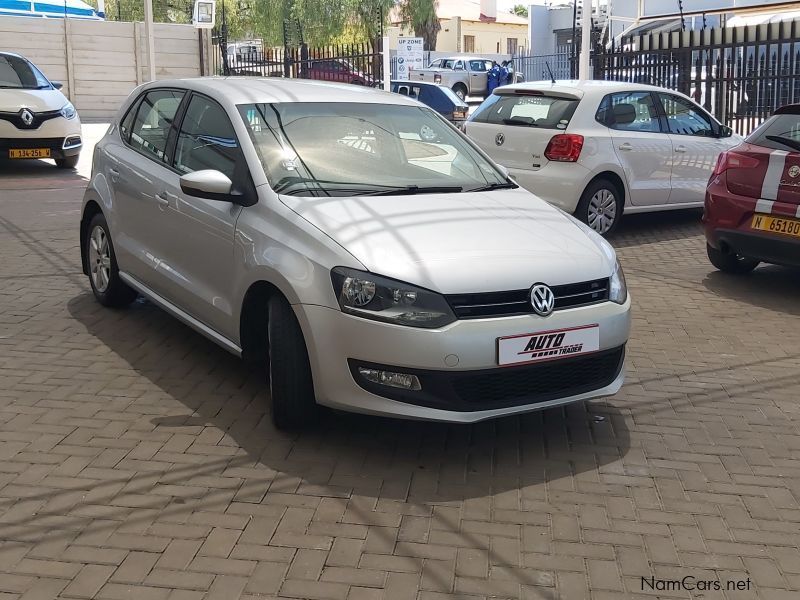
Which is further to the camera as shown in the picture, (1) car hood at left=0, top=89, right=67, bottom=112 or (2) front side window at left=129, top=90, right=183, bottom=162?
(1) car hood at left=0, top=89, right=67, bottom=112

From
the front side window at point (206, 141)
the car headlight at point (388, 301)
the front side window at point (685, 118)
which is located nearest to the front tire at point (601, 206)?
the front side window at point (685, 118)

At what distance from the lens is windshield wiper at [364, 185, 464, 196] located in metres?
5.28

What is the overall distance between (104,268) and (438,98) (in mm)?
17092

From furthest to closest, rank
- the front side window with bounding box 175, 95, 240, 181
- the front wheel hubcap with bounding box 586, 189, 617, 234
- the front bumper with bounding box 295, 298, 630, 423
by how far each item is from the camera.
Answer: the front wheel hubcap with bounding box 586, 189, 617, 234
the front side window with bounding box 175, 95, 240, 181
the front bumper with bounding box 295, 298, 630, 423

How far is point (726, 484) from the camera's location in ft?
14.8

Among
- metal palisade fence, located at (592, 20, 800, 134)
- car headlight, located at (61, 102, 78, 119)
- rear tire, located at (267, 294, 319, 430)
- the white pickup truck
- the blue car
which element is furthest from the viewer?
the white pickup truck

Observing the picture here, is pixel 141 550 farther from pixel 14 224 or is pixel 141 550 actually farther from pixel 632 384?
pixel 14 224

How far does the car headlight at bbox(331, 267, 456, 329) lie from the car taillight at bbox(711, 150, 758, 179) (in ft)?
15.1

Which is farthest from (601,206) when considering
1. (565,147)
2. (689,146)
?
(689,146)

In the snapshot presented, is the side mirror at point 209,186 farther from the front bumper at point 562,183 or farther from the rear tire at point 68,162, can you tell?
the rear tire at point 68,162

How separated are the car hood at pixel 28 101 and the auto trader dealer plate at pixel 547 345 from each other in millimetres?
12168

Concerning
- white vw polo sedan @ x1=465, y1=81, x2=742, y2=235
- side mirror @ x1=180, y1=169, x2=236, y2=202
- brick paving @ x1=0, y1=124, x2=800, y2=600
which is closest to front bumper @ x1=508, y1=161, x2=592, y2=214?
white vw polo sedan @ x1=465, y1=81, x2=742, y2=235

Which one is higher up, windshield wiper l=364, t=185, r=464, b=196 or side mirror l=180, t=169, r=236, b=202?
side mirror l=180, t=169, r=236, b=202

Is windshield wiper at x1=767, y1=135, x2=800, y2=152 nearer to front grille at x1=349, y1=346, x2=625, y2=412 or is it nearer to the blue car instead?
front grille at x1=349, y1=346, x2=625, y2=412
